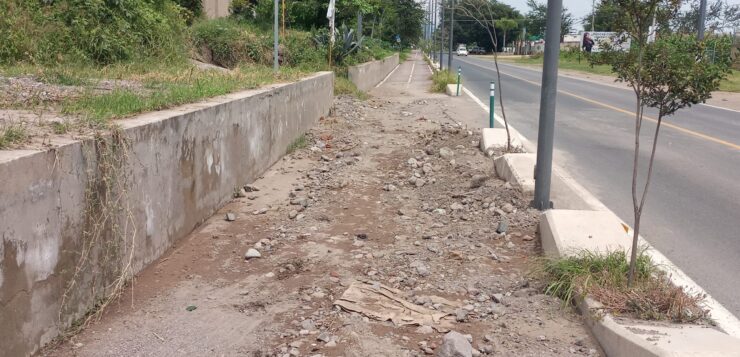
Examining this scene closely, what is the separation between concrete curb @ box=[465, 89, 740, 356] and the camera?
11.5 feet

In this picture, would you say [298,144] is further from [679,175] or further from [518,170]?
[679,175]

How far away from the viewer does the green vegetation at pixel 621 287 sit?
13.1ft

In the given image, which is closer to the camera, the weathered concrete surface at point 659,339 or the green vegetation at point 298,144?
the weathered concrete surface at point 659,339

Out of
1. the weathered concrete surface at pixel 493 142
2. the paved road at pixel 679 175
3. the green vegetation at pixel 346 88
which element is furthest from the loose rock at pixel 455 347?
the green vegetation at pixel 346 88

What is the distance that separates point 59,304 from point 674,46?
4.09m

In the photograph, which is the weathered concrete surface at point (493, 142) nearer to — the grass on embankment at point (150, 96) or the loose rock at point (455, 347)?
the grass on embankment at point (150, 96)

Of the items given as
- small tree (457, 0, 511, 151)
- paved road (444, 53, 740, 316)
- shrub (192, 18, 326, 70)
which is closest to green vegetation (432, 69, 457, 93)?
shrub (192, 18, 326, 70)

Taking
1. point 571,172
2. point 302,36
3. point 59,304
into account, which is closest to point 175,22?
point 302,36

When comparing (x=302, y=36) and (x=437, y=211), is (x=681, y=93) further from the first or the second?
(x=302, y=36)

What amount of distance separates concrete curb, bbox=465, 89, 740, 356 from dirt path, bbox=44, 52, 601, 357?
0.58 ft

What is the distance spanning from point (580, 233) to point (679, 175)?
4822 millimetres

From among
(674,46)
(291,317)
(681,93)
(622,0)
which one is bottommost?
(291,317)

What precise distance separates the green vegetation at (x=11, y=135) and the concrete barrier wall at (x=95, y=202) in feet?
0.78

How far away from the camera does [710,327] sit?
3.85m
